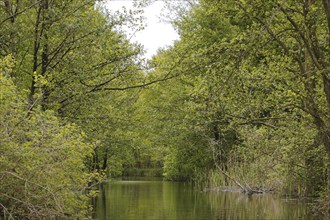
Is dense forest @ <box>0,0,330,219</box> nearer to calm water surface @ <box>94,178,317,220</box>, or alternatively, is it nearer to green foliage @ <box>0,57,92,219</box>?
green foliage @ <box>0,57,92,219</box>

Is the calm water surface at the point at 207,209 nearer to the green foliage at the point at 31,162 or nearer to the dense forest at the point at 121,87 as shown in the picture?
the dense forest at the point at 121,87

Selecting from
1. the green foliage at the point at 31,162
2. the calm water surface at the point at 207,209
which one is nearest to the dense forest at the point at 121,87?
the green foliage at the point at 31,162

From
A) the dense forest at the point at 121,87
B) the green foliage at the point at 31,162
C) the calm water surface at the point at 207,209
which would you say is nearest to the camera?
the green foliage at the point at 31,162

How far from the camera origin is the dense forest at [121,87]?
10039 millimetres

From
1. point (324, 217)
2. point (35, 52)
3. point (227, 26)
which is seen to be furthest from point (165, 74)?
point (227, 26)

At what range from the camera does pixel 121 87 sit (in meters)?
15.8

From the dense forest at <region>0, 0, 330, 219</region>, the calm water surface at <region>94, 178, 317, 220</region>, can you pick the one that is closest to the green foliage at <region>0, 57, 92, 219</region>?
the dense forest at <region>0, 0, 330, 219</region>

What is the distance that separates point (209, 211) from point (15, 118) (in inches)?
313

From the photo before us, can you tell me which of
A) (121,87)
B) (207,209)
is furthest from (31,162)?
(207,209)

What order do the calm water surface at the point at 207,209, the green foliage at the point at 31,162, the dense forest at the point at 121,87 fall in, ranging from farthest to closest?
the calm water surface at the point at 207,209
the dense forest at the point at 121,87
the green foliage at the point at 31,162

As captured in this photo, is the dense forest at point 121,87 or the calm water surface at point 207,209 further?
the calm water surface at point 207,209

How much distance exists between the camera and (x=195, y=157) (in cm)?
3312

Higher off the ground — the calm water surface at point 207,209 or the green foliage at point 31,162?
the green foliage at point 31,162

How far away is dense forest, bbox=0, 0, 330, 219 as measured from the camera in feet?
32.9
